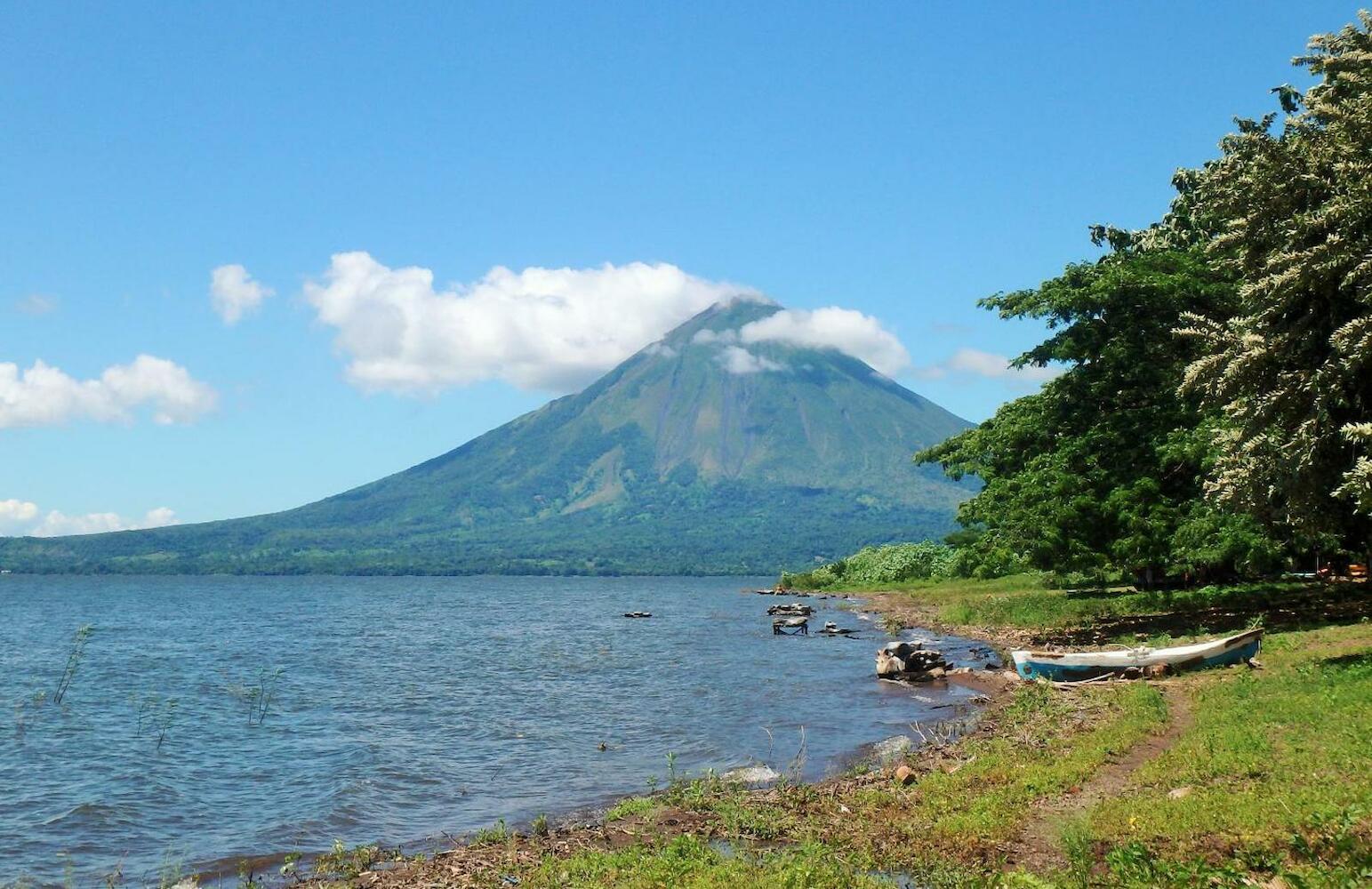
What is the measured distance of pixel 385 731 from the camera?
25.6 metres

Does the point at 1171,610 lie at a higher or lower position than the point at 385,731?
higher

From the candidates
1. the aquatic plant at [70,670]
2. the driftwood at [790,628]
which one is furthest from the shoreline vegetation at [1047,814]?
the driftwood at [790,628]

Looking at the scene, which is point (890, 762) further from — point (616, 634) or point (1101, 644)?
point (616, 634)

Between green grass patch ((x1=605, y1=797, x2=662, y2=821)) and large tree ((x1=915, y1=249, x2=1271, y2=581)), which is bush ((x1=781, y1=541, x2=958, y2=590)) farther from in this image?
green grass patch ((x1=605, y1=797, x2=662, y2=821))

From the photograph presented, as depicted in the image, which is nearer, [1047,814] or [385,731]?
[1047,814]

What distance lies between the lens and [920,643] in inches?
1384

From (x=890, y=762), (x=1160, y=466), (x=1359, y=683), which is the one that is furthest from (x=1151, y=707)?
(x=1160, y=466)

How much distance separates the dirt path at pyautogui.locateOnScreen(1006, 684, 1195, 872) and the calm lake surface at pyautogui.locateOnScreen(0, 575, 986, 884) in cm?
562

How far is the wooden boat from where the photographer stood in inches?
887

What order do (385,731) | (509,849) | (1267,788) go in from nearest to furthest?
1. (1267,788)
2. (509,849)
3. (385,731)

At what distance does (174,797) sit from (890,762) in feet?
42.6

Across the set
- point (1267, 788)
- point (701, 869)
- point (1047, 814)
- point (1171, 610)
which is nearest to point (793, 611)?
point (1171, 610)

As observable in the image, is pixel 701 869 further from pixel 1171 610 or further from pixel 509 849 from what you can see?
pixel 1171 610

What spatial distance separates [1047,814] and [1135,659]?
12.7 meters
